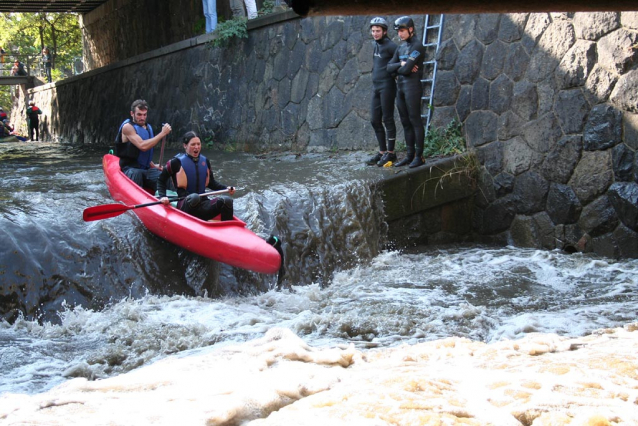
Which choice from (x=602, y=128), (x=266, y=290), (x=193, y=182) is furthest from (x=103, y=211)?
(x=602, y=128)

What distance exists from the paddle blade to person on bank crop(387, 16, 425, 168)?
3365 millimetres

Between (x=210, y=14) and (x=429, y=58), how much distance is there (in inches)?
216

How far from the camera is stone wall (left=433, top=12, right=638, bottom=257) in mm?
6684

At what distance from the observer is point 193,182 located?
240 inches

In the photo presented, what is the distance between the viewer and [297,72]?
34.9ft

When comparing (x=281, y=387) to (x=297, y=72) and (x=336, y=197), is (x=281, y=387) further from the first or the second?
(x=297, y=72)

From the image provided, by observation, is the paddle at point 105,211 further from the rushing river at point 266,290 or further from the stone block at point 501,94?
the stone block at point 501,94

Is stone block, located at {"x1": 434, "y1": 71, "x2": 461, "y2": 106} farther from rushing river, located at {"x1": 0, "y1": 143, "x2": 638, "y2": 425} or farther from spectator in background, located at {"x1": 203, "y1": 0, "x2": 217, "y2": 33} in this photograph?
spectator in background, located at {"x1": 203, "y1": 0, "x2": 217, "y2": 33}

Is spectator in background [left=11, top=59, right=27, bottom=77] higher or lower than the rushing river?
higher

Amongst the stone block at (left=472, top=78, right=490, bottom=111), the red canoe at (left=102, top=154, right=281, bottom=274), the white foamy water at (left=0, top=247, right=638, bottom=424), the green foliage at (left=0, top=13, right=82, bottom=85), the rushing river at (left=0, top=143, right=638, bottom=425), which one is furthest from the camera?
the green foliage at (left=0, top=13, right=82, bottom=85)

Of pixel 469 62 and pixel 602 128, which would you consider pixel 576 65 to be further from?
pixel 469 62

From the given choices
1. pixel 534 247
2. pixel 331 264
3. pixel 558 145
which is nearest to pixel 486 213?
pixel 534 247

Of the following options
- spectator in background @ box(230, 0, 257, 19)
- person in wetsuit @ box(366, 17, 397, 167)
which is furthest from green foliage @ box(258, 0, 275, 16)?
person in wetsuit @ box(366, 17, 397, 167)

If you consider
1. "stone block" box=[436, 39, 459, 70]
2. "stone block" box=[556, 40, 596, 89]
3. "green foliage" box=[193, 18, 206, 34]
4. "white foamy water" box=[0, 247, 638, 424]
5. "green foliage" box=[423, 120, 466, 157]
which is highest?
"green foliage" box=[193, 18, 206, 34]
